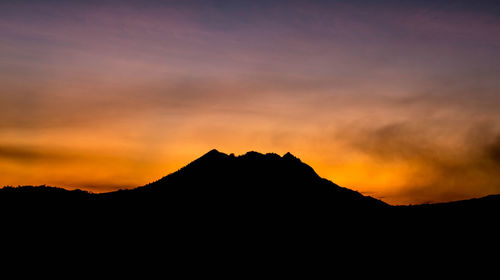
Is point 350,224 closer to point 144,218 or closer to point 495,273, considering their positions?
point 495,273

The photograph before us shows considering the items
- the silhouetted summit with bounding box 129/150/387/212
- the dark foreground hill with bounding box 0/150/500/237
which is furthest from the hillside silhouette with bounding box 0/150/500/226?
the dark foreground hill with bounding box 0/150/500/237

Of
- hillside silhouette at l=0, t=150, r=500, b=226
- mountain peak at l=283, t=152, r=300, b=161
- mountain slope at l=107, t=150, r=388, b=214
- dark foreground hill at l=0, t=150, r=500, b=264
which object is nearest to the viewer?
dark foreground hill at l=0, t=150, r=500, b=264

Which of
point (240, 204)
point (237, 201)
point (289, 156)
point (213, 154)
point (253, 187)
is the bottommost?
point (240, 204)

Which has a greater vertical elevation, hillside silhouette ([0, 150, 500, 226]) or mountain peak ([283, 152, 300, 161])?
mountain peak ([283, 152, 300, 161])

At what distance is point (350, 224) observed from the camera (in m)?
54.2

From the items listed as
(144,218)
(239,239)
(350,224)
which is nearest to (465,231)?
(350,224)

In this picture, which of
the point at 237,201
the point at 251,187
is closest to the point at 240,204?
the point at 237,201

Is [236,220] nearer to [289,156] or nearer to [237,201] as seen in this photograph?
[237,201]

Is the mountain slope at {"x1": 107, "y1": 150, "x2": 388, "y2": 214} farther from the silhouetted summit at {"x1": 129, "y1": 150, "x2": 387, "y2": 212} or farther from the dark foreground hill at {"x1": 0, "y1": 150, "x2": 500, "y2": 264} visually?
the dark foreground hill at {"x1": 0, "y1": 150, "x2": 500, "y2": 264}

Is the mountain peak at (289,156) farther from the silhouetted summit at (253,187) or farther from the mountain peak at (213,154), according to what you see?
the mountain peak at (213,154)

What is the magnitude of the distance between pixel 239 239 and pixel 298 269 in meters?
7.88

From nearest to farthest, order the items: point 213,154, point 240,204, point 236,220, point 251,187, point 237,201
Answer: point 236,220 → point 240,204 → point 237,201 → point 251,187 → point 213,154

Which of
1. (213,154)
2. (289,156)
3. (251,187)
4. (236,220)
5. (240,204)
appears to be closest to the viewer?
(236,220)

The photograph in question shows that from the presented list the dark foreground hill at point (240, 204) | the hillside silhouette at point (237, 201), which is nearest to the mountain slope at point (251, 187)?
the hillside silhouette at point (237, 201)
